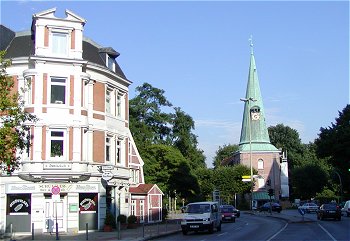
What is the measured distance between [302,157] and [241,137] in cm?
2658

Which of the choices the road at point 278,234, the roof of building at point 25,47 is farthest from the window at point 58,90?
the road at point 278,234

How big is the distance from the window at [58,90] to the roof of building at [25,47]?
2916 millimetres

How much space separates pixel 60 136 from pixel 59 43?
6578 mm

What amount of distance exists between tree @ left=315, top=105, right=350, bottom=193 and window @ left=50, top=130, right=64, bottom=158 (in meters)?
40.7

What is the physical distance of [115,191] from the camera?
39406 mm

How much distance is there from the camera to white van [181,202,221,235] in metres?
32.3

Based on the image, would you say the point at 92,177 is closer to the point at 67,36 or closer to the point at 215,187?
the point at 67,36

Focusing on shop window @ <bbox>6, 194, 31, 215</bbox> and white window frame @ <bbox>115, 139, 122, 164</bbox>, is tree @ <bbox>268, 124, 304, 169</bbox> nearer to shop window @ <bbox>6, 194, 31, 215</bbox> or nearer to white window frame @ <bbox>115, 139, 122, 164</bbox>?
white window frame @ <bbox>115, 139, 122, 164</bbox>

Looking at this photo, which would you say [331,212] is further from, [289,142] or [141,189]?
[289,142]

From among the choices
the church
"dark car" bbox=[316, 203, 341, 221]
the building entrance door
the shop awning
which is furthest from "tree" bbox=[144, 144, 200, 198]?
the church

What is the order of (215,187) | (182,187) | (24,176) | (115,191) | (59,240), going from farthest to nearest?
(215,187), (182,187), (115,191), (24,176), (59,240)

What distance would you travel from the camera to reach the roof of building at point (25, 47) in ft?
123

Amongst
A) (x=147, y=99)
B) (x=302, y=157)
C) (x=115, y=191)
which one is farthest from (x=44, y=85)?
(x=302, y=157)

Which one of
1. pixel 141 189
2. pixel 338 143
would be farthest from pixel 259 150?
pixel 141 189
